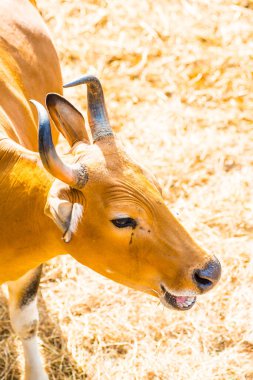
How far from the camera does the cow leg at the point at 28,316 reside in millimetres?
5379

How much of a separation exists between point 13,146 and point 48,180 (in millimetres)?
375

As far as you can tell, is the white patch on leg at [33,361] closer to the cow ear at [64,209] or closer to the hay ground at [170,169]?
the hay ground at [170,169]

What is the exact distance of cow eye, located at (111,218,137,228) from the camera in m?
4.16

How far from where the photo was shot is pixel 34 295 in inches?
217

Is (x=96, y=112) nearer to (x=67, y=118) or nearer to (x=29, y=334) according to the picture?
(x=67, y=118)

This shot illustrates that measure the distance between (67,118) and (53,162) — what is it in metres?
0.55

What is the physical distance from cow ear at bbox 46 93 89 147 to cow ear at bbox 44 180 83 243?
35cm

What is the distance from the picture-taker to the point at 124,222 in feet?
13.7

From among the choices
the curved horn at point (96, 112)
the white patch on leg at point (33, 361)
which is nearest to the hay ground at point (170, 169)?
the white patch on leg at point (33, 361)

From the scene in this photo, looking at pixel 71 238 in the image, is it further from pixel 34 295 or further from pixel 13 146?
pixel 34 295

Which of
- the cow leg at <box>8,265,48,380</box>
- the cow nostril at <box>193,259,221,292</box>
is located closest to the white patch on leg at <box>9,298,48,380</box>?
the cow leg at <box>8,265,48,380</box>

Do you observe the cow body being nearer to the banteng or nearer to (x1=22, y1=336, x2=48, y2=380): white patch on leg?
the banteng

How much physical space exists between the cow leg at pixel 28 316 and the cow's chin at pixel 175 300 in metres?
1.21

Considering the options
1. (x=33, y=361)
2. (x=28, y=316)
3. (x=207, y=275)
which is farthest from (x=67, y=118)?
(x=33, y=361)
